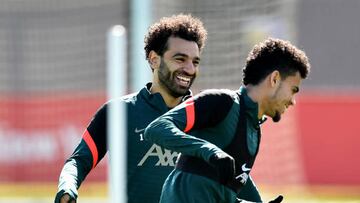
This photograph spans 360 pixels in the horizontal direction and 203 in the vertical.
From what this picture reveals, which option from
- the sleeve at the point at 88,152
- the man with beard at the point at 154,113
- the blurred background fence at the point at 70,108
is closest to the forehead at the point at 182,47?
the man with beard at the point at 154,113

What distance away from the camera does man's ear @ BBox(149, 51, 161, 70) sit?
5675 millimetres

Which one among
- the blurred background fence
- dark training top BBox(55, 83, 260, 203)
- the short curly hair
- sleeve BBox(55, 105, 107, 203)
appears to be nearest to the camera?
sleeve BBox(55, 105, 107, 203)

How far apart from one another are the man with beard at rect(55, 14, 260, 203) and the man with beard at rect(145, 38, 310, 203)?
63 cm

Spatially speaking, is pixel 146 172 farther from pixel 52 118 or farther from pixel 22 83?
pixel 22 83

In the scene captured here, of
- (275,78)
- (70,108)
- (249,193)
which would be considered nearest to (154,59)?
(249,193)

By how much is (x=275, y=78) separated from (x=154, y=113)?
3.16 ft

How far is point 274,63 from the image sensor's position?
4.82m

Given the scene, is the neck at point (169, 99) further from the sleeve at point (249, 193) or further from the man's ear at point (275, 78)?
the man's ear at point (275, 78)

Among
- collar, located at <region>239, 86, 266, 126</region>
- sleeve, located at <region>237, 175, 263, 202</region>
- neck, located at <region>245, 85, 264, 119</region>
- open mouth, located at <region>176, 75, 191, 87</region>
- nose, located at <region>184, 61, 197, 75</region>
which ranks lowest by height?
sleeve, located at <region>237, 175, 263, 202</region>

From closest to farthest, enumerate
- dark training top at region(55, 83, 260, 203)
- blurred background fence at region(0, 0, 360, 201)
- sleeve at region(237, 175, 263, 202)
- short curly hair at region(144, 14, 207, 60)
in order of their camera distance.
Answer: sleeve at region(237, 175, 263, 202), dark training top at region(55, 83, 260, 203), short curly hair at region(144, 14, 207, 60), blurred background fence at region(0, 0, 360, 201)

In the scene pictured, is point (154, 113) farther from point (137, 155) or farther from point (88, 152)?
point (88, 152)

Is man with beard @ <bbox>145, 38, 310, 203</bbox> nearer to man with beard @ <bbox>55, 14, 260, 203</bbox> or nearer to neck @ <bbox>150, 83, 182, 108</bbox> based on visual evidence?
man with beard @ <bbox>55, 14, 260, 203</bbox>

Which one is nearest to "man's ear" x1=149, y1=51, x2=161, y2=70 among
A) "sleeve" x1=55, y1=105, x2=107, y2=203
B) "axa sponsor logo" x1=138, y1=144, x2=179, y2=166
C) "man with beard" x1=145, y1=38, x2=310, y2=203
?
"sleeve" x1=55, y1=105, x2=107, y2=203

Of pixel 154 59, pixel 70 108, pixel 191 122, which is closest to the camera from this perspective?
pixel 191 122
